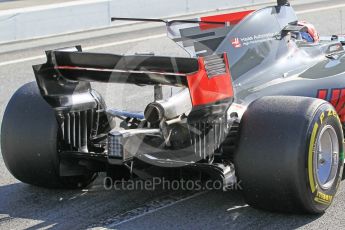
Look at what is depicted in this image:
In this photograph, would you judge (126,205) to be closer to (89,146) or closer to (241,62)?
(89,146)

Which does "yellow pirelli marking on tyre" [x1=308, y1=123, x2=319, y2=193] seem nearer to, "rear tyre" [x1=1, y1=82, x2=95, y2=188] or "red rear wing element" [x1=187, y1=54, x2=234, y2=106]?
"red rear wing element" [x1=187, y1=54, x2=234, y2=106]

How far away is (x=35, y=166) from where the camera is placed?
558cm

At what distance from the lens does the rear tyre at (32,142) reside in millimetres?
5500

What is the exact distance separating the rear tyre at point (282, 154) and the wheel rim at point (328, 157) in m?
0.14

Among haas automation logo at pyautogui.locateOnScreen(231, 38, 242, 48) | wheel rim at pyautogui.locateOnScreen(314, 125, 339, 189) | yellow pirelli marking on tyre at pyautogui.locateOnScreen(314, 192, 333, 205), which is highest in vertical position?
haas automation logo at pyautogui.locateOnScreen(231, 38, 242, 48)

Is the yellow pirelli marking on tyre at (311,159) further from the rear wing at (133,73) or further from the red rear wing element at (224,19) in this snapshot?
the red rear wing element at (224,19)

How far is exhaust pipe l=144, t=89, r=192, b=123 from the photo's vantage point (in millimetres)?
4902

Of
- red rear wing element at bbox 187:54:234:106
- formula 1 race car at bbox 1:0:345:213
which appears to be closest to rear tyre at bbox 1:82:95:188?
formula 1 race car at bbox 1:0:345:213

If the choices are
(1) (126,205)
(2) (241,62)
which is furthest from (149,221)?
(2) (241,62)

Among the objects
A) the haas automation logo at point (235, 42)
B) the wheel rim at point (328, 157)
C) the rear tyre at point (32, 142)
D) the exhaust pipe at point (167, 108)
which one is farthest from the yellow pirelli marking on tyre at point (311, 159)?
the rear tyre at point (32, 142)

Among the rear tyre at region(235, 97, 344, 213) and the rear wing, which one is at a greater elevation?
the rear wing

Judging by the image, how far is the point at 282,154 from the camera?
4770 mm

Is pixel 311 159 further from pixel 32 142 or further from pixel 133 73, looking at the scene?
pixel 32 142

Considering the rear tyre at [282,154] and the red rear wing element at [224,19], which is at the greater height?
the red rear wing element at [224,19]
